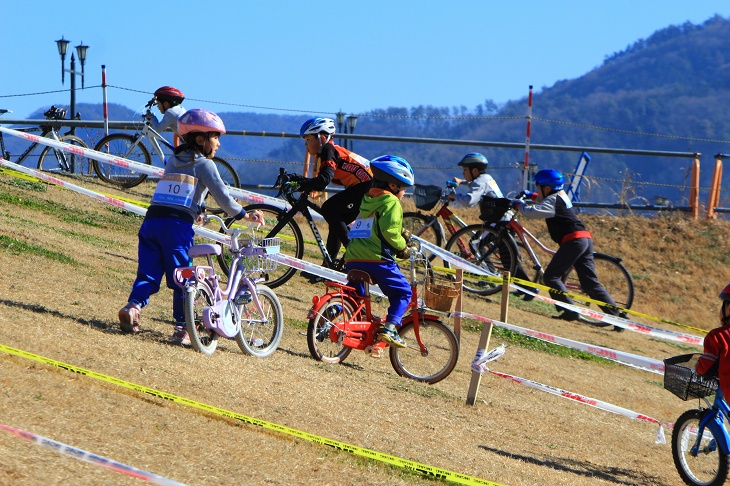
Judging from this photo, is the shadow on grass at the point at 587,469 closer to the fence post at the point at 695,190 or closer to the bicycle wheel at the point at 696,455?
the bicycle wheel at the point at 696,455

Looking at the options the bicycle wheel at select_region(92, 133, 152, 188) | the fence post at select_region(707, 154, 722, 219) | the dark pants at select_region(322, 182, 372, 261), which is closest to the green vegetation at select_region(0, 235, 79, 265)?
the dark pants at select_region(322, 182, 372, 261)

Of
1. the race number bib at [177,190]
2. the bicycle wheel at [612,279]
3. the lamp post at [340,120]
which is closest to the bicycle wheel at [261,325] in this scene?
the race number bib at [177,190]

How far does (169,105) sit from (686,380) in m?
7.79

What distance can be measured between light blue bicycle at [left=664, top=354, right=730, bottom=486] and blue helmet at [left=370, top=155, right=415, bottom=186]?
8.14 feet

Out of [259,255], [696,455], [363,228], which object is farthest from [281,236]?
[696,455]

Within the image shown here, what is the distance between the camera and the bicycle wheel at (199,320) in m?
7.09

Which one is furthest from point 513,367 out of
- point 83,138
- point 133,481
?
point 83,138

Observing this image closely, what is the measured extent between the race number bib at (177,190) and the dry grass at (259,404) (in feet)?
3.33

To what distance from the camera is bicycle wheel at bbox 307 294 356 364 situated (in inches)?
314

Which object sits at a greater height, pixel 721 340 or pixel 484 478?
pixel 721 340

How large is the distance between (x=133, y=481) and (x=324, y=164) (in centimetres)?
568

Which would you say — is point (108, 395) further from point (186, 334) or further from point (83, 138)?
point (83, 138)

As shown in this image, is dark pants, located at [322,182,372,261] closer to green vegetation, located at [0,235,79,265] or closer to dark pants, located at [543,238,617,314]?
green vegetation, located at [0,235,79,265]

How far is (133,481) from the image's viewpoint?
481 centimetres
